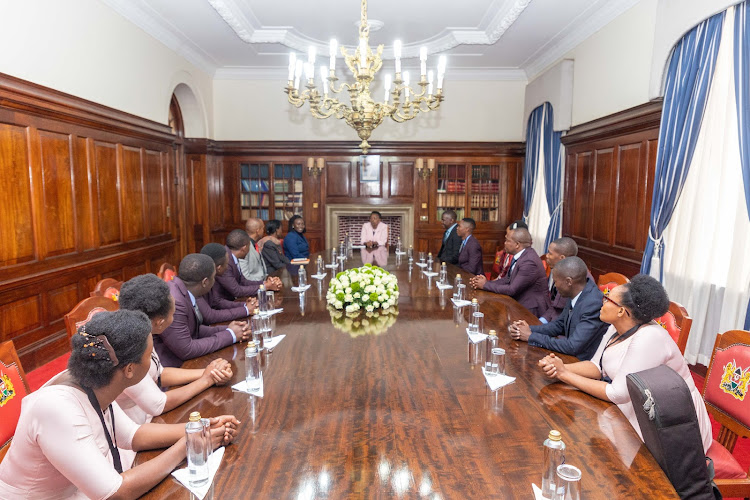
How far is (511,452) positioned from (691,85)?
4.18m

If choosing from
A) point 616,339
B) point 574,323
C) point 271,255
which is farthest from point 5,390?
point 271,255

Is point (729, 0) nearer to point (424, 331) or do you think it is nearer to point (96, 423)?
point (424, 331)

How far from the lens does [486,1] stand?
5648 millimetres

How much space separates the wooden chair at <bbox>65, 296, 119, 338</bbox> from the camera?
7.43 feet

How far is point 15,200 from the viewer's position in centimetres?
407

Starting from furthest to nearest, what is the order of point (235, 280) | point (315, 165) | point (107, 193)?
point (315, 165) → point (107, 193) → point (235, 280)

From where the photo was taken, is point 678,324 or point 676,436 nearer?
point 676,436

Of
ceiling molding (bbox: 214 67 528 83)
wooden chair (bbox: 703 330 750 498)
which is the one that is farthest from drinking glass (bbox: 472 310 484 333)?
ceiling molding (bbox: 214 67 528 83)

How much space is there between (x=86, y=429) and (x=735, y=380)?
2.51 m

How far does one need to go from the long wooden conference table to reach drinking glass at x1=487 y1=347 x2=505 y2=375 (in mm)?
70

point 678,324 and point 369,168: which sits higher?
point 369,168

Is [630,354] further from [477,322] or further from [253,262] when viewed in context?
[253,262]

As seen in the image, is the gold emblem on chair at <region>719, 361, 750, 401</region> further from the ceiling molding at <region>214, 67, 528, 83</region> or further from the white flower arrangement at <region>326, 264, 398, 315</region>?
the ceiling molding at <region>214, 67, 528, 83</region>

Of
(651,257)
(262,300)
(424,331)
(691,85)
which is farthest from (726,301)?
(262,300)
